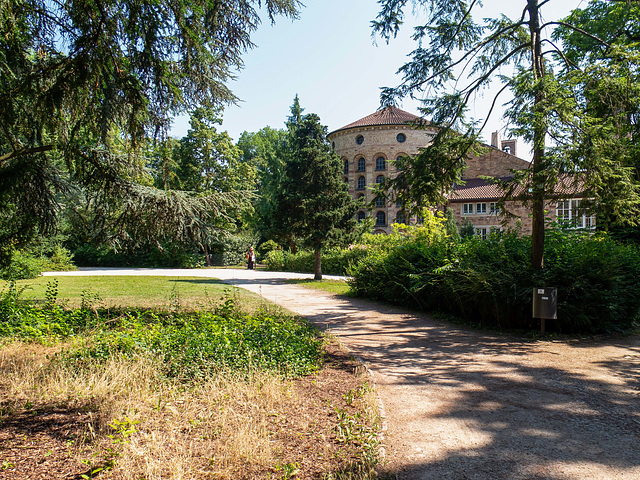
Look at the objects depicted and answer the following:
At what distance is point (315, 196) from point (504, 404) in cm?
1657

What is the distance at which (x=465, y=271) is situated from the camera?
8547mm

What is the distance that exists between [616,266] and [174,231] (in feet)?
27.5

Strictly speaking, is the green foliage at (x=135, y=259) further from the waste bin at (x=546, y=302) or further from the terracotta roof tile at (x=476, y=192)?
the waste bin at (x=546, y=302)

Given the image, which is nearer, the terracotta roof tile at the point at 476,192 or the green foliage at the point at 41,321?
the green foliage at the point at 41,321

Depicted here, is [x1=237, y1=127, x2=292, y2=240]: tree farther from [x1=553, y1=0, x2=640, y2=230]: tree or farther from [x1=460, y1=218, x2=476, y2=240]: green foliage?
[x1=553, y1=0, x2=640, y2=230]: tree

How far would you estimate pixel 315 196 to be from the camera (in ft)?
66.7

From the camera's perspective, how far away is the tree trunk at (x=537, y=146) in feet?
22.3

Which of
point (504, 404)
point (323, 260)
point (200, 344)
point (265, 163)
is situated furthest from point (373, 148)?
point (504, 404)

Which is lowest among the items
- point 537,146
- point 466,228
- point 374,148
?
point 537,146

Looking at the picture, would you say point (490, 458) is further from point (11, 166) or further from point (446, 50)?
point (446, 50)

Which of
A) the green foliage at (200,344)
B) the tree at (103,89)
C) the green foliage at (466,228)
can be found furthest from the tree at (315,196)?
the green foliage at (466,228)

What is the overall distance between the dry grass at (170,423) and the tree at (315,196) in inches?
594

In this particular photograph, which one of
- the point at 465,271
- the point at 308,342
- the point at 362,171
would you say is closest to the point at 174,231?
the point at 308,342

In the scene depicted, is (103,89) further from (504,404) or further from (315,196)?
(315,196)
